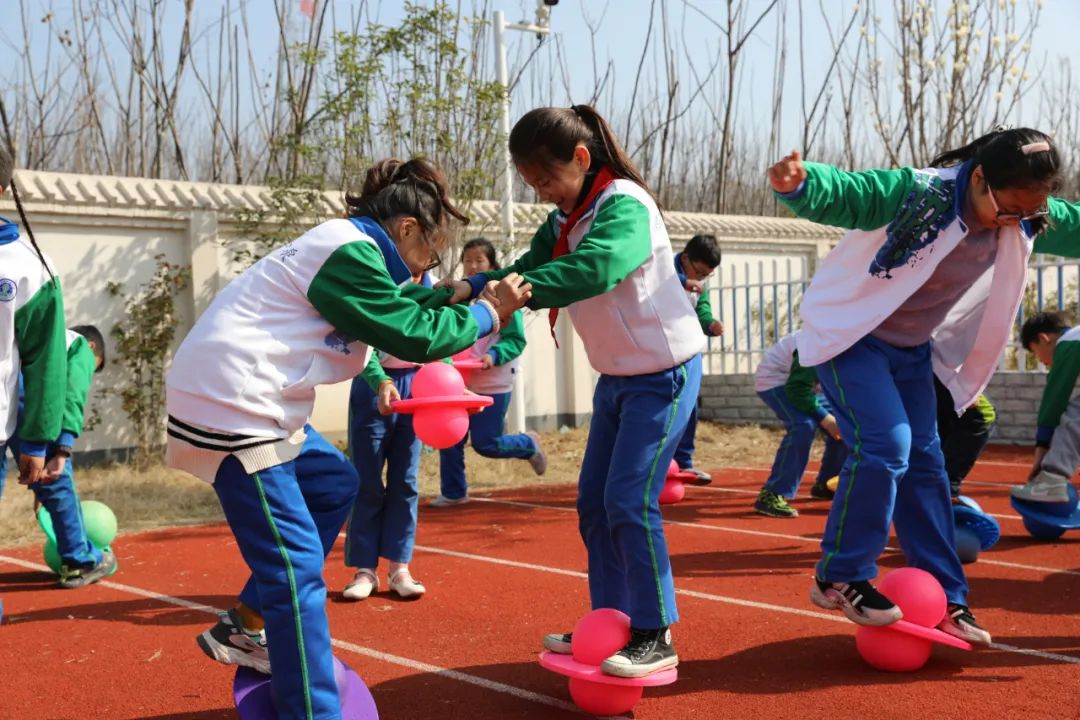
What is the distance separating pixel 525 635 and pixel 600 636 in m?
1.28

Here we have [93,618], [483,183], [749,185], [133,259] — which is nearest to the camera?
[93,618]

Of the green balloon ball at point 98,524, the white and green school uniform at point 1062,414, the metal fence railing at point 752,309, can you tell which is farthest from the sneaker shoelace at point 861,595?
the metal fence railing at point 752,309

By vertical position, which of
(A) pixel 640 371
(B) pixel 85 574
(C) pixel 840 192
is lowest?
(B) pixel 85 574

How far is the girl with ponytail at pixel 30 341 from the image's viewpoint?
466 centimetres

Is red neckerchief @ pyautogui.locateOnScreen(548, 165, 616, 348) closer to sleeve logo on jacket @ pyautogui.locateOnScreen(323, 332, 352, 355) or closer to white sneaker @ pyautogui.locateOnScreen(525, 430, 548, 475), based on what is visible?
sleeve logo on jacket @ pyautogui.locateOnScreen(323, 332, 352, 355)

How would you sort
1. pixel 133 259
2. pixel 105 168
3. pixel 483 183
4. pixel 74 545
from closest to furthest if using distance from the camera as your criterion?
pixel 74 545
pixel 133 259
pixel 483 183
pixel 105 168

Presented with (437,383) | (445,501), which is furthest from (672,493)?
(437,383)

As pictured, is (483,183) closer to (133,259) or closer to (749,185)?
(133,259)

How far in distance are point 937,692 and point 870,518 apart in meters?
0.67

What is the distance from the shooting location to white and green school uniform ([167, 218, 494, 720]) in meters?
3.20

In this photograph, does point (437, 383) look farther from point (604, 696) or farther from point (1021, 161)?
point (1021, 161)

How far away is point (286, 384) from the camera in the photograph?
10.7 ft

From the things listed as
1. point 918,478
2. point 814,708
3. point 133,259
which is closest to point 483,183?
point 133,259

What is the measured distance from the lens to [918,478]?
454cm
